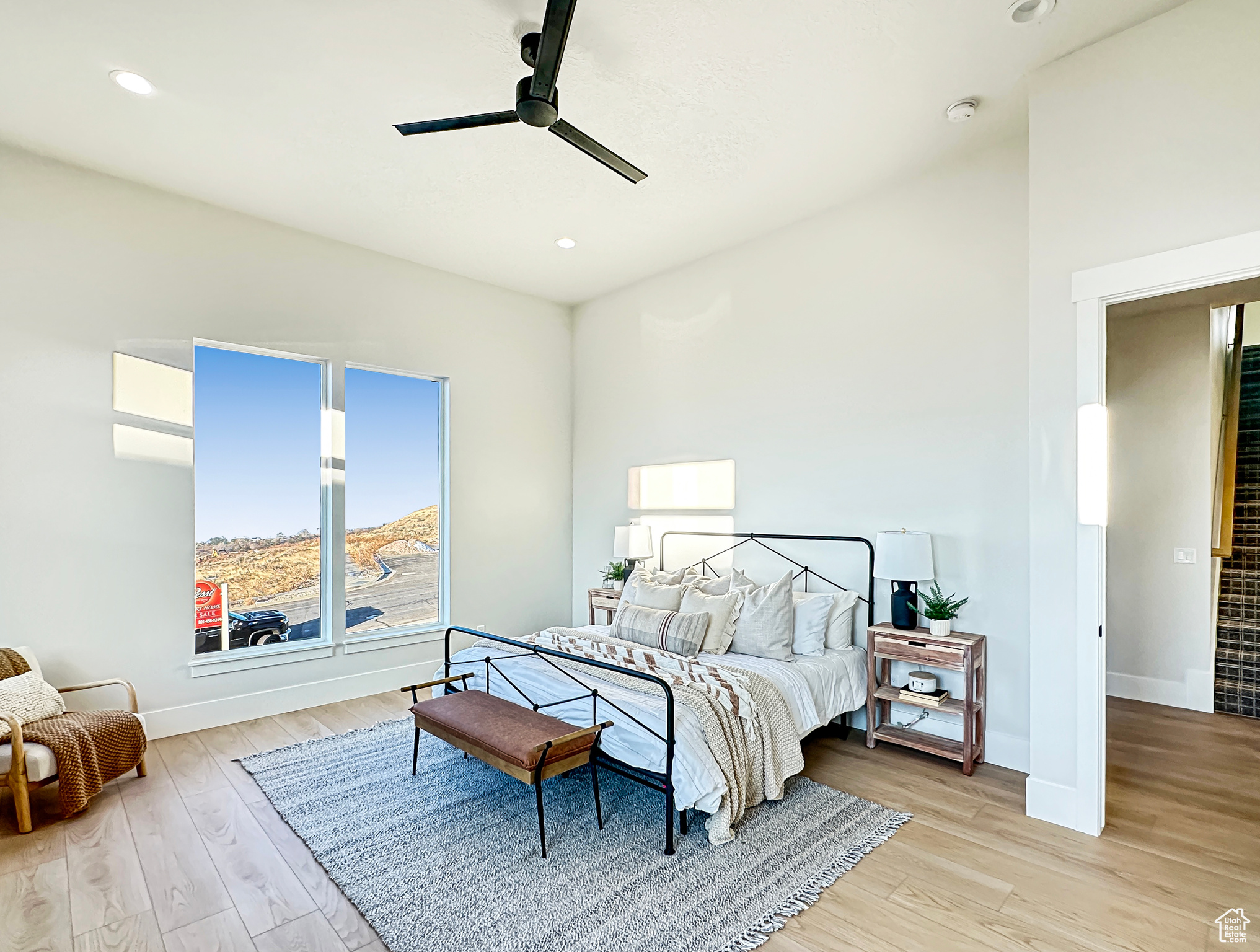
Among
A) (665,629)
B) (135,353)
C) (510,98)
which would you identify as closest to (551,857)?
(665,629)

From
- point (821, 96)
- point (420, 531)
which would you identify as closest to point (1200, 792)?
point (821, 96)

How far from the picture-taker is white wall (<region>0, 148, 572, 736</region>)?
11.8 ft

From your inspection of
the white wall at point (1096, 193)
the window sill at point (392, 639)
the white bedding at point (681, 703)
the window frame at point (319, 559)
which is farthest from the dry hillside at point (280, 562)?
the white wall at point (1096, 193)

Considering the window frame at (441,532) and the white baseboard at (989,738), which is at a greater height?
the window frame at (441,532)

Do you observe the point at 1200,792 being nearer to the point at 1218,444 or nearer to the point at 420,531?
the point at 1218,444

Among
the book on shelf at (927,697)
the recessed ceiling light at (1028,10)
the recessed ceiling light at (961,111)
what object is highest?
the recessed ceiling light at (1028,10)

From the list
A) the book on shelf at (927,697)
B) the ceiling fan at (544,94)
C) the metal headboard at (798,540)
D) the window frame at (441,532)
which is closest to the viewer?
the ceiling fan at (544,94)

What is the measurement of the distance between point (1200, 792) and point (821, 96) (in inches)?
152

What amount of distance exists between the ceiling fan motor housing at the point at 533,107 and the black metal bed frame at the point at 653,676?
7.72 feet

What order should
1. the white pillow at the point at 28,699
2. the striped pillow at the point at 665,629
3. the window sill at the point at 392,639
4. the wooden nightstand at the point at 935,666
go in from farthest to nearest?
1. the window sill at the point at 392,639
2. the striped pillow at the point at 665,629
3. the wooden nightstand at the point at 935,666
4. the white pillow at the point at 28,699

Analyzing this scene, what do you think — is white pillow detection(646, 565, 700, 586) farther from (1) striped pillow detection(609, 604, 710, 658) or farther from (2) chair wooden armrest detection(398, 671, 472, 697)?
(2) chair wooden armrest detection(398, 671, 472, 697)

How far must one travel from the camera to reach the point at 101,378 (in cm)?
384

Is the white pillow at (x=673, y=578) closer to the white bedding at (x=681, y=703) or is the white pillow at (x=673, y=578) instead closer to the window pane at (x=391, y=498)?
the white bedding at (x=681, y=703)

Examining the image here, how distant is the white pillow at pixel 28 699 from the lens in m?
3.04
